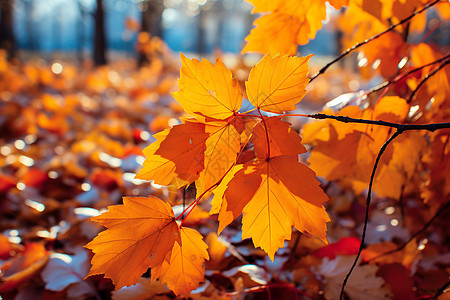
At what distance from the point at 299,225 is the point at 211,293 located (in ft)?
1.06

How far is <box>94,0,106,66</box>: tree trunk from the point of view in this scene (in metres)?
6.12

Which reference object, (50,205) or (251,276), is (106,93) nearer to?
(50,205)

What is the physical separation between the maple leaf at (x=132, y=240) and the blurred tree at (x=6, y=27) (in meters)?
9.53

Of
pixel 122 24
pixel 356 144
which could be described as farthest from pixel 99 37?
pixel 122 24

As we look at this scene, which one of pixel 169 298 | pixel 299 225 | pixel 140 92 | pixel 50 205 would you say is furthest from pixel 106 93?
pixel 299 225

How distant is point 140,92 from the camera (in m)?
3.81

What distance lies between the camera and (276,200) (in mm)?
502

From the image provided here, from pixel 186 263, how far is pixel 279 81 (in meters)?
0.33

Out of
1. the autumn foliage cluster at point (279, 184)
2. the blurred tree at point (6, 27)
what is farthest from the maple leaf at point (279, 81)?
the blurred tree at point (6, 27)

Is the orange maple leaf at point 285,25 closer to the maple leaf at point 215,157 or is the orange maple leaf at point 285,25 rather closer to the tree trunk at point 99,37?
the maple leaf at point 215,157

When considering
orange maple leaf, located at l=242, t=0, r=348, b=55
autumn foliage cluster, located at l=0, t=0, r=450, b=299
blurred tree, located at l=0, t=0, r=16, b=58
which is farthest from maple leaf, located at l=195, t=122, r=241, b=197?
blurred tree, located at l=0, t=0, r=16, b=58

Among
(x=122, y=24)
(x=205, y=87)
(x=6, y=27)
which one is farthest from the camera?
(x=122, y=24)

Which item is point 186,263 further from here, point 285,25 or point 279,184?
point 285,25

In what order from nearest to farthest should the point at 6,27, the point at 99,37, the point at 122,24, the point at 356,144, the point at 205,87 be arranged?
the point at 205,87 → the point at 356,144 → the point at 99,37 → the point at 6,27 → the point at 122,24
